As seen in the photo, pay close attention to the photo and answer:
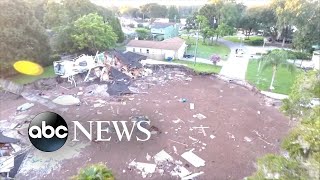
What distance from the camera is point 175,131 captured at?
60.0 feet

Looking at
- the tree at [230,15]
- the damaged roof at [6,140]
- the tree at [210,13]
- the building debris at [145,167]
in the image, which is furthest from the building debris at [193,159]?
the tree at [210,13]

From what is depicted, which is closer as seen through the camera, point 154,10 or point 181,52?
point 181,52

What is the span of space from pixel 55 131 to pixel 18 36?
56.4 feet

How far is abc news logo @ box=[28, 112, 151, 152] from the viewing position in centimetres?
1318

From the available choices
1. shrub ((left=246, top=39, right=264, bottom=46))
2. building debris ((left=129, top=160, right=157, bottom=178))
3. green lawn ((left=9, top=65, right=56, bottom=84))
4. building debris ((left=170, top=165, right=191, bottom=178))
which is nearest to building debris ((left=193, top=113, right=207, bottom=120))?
building debris ((left=170, top=165, right=191, bottom=178))

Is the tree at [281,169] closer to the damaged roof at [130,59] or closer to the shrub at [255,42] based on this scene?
the damaged roof at [130,59]

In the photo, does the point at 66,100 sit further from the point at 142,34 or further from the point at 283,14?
the point at 283,14

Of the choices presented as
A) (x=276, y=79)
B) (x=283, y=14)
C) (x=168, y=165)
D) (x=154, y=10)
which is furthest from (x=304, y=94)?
(x=154, y=10)

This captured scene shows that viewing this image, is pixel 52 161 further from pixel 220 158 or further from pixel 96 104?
pixel 220 158

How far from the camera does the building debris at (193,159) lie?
1501 centimetres

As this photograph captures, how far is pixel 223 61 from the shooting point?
118 feet

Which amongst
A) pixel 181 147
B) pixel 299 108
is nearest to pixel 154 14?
pixel 181 147

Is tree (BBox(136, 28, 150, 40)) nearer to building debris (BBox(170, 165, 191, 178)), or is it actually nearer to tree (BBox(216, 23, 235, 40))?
tree (BBox(216, 23, 235, 40))

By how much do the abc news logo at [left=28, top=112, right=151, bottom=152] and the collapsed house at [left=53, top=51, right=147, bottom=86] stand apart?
30.7 feet
